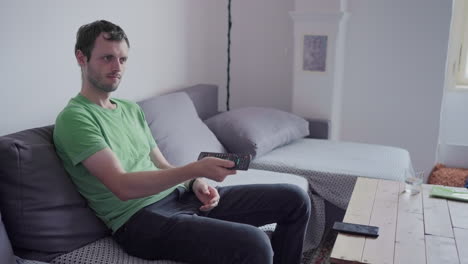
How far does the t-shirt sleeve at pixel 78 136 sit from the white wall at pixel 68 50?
0.33 m

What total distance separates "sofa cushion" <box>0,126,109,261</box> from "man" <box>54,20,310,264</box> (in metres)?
0.05

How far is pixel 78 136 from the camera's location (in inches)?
56.1

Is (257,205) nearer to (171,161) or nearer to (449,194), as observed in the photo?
(171,161)

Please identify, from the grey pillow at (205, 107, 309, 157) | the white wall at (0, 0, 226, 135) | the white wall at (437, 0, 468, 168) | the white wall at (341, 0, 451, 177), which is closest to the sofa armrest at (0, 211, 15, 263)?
the white wall at (0, 0, 226, 135)

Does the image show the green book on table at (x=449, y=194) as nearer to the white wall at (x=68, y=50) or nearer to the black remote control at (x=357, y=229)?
the black remote control at (x=357, y=229)

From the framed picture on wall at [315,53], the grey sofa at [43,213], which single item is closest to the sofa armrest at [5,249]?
the grey sofa at [43,213]

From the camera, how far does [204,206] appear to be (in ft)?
5.36

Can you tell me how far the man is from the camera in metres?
1.40

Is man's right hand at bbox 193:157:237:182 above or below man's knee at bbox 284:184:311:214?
above

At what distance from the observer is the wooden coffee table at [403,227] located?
4.51 ft

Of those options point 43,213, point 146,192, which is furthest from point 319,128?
point 43,213

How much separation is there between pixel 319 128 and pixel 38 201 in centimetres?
195

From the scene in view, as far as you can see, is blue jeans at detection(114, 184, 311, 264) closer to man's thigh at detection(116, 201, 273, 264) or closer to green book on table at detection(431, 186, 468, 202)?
man's thigh at detection(116, 201, 273, 264)

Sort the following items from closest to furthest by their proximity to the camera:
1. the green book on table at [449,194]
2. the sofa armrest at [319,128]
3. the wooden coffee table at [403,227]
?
the wooden coffee table at [403,227]
the green book on table at [449,194]
the sofa armrest at [319,128]
